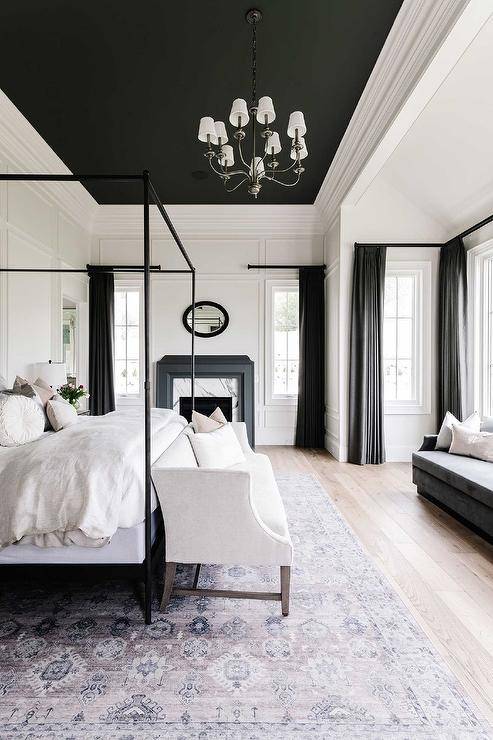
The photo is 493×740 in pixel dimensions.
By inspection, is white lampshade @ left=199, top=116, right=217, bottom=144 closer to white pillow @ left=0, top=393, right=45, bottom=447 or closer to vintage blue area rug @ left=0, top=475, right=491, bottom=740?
white pillow @ left=0, top=393, right=45, bottom=447

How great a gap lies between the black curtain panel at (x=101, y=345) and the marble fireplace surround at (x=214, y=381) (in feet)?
2.26

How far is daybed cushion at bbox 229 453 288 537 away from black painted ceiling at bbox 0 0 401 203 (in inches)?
112

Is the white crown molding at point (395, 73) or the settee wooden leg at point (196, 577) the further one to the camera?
the white crown molding at point (395, 73)

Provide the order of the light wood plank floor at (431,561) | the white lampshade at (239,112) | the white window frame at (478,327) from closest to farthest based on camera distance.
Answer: the light wood plank floor at (431,561) < the white lampshade at (239,112) < the white window frame at (478,327)

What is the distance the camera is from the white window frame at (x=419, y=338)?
5348 mm

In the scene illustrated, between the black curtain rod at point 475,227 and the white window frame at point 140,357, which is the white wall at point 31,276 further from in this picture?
the black curtain rod at point 475,227

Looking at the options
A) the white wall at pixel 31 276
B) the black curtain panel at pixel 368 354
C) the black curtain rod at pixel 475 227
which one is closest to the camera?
the white wall at pixel 31 276

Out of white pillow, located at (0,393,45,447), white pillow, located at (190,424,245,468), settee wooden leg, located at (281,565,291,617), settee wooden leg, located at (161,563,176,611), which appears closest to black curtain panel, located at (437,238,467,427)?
white pillow, located at (190,424,245,468)

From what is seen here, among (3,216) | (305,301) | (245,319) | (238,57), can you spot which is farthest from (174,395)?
(238,57)

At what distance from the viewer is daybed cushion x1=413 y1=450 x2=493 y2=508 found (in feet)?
9.74

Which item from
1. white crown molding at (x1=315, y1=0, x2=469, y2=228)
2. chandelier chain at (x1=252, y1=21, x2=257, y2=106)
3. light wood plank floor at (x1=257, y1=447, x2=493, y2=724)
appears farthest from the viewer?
chandelier chain at (x1=252, y1=21, x2=257, y2=106)

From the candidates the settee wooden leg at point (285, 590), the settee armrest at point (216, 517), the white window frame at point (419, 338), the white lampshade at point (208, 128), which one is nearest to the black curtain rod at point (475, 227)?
the white window frame at point (419, 338)

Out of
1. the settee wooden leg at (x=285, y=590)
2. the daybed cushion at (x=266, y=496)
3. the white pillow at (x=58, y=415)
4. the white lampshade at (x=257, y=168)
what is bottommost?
the settee wooden leg at (x=285, y=590)

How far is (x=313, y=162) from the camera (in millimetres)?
4805
